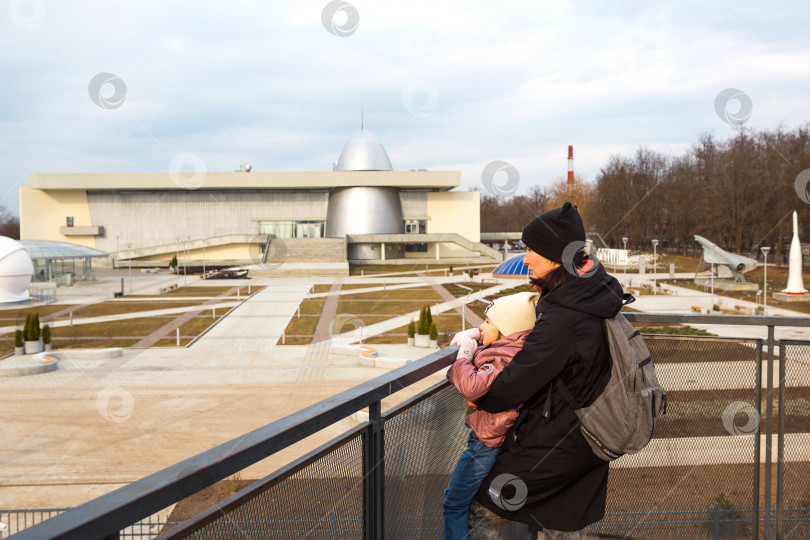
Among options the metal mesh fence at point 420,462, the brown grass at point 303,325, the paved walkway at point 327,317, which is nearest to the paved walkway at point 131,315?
the brown grass at point 303,325

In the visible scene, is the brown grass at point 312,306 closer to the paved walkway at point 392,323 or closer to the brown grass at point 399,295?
the brown grass at point 399,295

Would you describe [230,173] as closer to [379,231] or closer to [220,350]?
[379,231]

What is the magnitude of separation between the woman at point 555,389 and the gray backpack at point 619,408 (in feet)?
0.12

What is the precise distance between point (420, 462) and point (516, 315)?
92 centimetres

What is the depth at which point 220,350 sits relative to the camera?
21594 mm

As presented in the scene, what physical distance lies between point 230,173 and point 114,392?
5061 cm

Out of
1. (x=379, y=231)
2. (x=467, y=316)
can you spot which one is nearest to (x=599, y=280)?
(x=467, y=316)

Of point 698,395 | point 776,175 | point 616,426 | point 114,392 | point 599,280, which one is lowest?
point 114,392

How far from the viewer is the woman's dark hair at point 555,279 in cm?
255

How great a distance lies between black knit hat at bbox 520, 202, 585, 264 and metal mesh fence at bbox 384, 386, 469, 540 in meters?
0.95

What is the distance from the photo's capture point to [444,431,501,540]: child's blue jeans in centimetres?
267

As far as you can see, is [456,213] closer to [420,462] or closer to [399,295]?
[399,295]

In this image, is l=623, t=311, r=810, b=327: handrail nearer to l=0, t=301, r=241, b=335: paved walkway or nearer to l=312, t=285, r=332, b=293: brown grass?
l=0, t=301, r=241, b=335: paved walkway

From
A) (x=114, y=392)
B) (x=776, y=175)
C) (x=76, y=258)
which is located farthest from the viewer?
(x=776, y=175)
